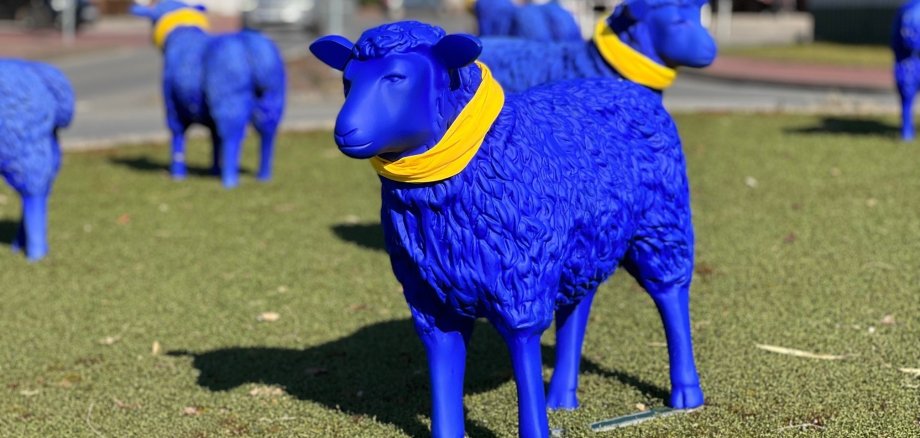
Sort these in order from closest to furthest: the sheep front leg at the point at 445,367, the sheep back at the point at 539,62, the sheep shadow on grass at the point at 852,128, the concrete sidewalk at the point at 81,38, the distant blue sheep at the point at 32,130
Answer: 1. the sheep front leg at the point at 445,367
2. the sheep back at the point at 539,62
3. the distant blue sheep at the point at 32,130
4. the sheep shadow on grass at the point at 852,128
5. the concrete sidewalk at the point at 81,38

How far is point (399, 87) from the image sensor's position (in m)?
3.77

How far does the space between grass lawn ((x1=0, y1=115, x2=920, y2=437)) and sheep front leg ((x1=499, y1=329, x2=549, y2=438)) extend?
0.57 m

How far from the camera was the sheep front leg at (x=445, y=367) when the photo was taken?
4328 mm

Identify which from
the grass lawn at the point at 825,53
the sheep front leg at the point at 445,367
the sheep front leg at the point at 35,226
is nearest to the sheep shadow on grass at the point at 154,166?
the sheep front leg at the point at 35,226

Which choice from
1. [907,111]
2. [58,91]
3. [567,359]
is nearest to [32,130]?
[58,91]

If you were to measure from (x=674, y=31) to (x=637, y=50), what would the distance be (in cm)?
27

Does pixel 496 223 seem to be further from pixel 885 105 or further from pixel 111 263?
pixel 885 105

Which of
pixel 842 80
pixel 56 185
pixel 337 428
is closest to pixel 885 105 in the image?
pixel 842 80

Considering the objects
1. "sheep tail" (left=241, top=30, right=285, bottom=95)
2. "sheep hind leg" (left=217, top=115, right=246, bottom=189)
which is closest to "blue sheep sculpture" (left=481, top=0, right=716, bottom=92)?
"sheep tail" (left=241, top=30, right=285, bottom=95)

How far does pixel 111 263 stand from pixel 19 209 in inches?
101

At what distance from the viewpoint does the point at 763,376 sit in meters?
5.44

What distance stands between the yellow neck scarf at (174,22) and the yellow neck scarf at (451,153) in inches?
293

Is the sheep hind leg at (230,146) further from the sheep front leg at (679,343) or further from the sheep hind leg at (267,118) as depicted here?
the sheep front leg at (679,343)

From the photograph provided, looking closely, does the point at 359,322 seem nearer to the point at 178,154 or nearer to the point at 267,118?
the point at 267,118
